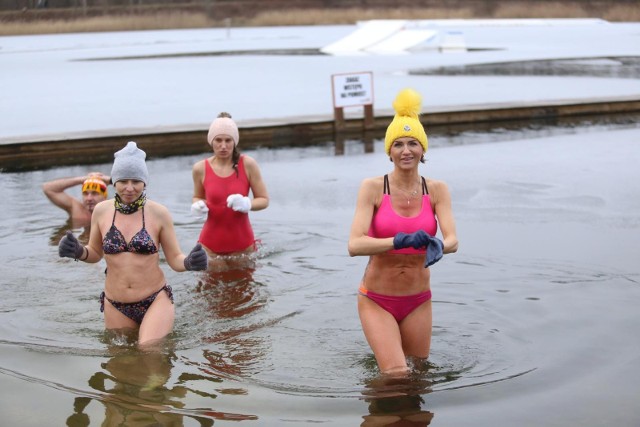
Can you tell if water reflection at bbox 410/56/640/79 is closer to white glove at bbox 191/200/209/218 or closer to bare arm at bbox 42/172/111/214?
bare arm at bbox 42/172/111/214

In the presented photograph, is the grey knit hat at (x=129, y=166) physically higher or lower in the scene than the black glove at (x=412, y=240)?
higher

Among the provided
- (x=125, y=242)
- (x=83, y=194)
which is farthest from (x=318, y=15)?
Result: (x=125, y=242)

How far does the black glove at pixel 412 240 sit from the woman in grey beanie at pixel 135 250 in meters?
1.55

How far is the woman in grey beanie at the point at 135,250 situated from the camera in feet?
21.6

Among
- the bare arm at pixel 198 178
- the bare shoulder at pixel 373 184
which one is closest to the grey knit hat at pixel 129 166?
the bare shoulder at pixel 373 184

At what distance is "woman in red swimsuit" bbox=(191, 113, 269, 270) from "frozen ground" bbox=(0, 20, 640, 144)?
757cm

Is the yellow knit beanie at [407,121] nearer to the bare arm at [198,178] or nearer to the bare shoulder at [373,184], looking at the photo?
the bare shoulder at [373,184]

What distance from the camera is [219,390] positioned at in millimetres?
6242

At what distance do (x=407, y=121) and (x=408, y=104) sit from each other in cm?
14

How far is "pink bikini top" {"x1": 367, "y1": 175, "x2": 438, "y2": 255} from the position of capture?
5.91 meters

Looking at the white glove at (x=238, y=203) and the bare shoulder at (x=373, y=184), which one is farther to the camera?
the white glove at (x=238, y=203)

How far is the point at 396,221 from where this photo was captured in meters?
5.92

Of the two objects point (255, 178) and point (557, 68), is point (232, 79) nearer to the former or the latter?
point (557, 68)

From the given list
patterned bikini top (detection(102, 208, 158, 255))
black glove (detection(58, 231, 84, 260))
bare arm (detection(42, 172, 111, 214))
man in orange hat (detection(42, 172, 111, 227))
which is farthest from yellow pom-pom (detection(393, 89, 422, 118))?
bare arm (detection(42, 172, 111, 214))
